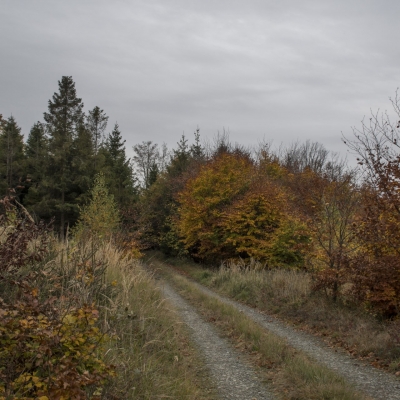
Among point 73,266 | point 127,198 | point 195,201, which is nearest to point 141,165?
point 127,198

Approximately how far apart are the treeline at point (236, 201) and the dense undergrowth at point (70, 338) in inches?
43.5

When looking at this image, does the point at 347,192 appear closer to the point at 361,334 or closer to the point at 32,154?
the point at 361,334

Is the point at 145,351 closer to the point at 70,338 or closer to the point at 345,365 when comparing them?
the point at 70,338

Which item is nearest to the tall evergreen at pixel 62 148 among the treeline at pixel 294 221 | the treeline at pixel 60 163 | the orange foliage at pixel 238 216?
the treeline at pixel 60 163

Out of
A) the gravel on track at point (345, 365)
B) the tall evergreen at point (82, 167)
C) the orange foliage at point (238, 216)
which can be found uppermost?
the tall evergreen at point (82, 167)

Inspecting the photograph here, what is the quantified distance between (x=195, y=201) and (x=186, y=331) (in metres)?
16.4

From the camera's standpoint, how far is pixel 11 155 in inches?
1358

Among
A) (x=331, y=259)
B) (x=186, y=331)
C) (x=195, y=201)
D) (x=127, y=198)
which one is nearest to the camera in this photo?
(x=186, y=331)

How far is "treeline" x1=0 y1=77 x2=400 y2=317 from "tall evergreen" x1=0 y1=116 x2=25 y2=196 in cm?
16

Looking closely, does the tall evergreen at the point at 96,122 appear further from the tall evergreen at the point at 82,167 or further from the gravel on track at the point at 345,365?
the gravel on track at the point at 345,365

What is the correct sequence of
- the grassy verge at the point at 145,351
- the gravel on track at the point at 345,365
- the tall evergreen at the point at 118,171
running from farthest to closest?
the tall evergreen at the point at 118,171, the gravel on track at the point at 345,365, the grassy verge at the point at 145,351

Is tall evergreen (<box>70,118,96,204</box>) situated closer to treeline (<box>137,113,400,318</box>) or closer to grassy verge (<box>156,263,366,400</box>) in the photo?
treeline (<box>137,113,400,318</box>)

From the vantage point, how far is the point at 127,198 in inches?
1657

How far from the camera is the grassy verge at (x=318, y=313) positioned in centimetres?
773
